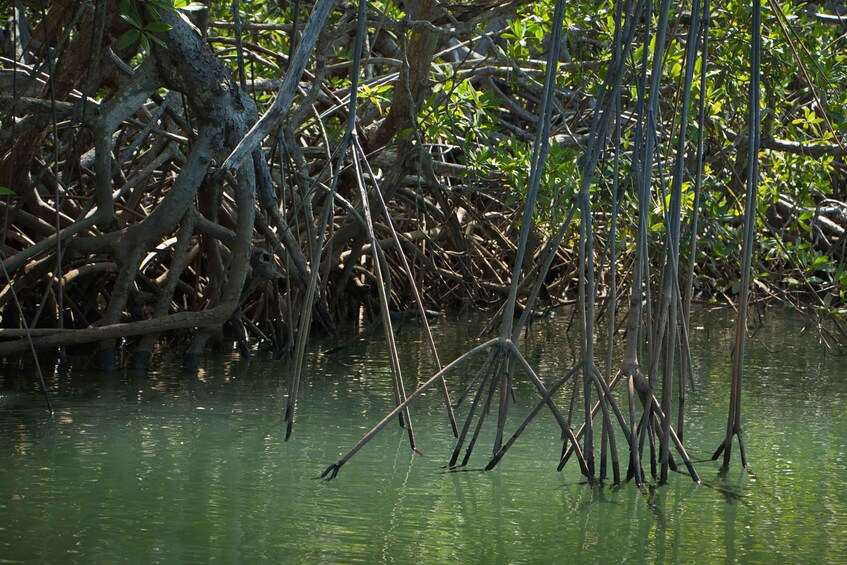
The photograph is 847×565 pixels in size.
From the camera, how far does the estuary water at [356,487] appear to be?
3018 millimetres

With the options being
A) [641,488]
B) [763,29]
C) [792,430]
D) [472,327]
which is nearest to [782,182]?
[763,29]

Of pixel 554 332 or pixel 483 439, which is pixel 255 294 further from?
pixel 483 439

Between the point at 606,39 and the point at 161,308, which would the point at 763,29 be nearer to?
the point at 606,39

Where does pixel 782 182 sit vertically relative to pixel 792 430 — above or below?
above

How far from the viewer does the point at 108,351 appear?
5586 millimetres

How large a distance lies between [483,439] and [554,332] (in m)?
3.60

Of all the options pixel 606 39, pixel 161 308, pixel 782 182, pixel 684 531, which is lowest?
pixel 684 531

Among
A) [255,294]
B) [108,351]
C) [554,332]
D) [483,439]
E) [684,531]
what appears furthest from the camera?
[554,332]

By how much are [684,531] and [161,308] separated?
10.4 ft

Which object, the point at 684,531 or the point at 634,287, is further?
the point at 634,287

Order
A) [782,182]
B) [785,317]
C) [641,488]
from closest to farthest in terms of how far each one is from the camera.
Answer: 1. [641,488]
2. [782,182]
3. [785,317]

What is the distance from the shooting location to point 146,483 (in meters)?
3.55

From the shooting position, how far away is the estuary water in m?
Result: 3.02

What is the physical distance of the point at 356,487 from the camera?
11.7 ft
